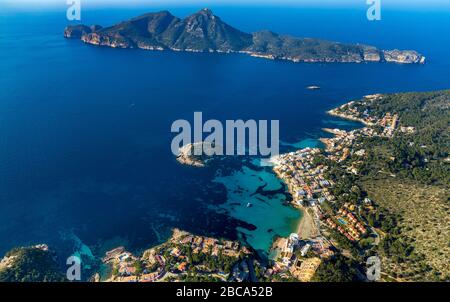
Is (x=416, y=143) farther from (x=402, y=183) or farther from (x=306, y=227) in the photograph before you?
(x=306, y=227)

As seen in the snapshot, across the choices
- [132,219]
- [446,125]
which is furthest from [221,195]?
[446,125]

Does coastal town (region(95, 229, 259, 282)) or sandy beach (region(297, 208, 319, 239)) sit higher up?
sandy beach (region(297, 208, 319, 239))

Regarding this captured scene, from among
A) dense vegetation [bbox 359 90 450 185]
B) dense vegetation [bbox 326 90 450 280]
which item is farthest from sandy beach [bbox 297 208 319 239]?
dense vegetation [bbox 359 90 450 185]

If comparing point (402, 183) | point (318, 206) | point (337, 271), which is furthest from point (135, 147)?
point (402, 183)

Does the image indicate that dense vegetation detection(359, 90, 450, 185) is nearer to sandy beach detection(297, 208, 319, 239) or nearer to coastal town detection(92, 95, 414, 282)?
coastal town detection(92, 95, 414, 282)

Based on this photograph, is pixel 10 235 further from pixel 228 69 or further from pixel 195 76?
pixel 228 69

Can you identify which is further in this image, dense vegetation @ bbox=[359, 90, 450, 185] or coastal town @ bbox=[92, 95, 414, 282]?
dense vegetation @ bbox=[359, 90, 450, 185]

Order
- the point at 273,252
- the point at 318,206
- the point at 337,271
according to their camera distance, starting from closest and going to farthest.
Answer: the point at 337,271, the point at 273,252, the point at 318,206

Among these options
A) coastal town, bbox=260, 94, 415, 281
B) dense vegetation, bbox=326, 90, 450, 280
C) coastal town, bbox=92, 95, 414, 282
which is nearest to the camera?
coastal town, bbox=92, 95, 414, 282

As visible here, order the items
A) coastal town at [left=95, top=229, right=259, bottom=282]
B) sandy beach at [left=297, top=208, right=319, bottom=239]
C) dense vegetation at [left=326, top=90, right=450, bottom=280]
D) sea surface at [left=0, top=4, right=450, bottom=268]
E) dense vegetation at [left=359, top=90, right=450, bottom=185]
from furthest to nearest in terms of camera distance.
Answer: dense vegetation at [left=359, top=90, right=450, bottom=185]
sea surface at [left=0, top=4, right=450, bottom=268]
sandy beach at [left=297, top=208, right=319, bottom=239]
dense vegetation at [left=326, top=90, right=450, bottom=280]
coastal town at [left=95, top=229, right=259, bottom=282]
